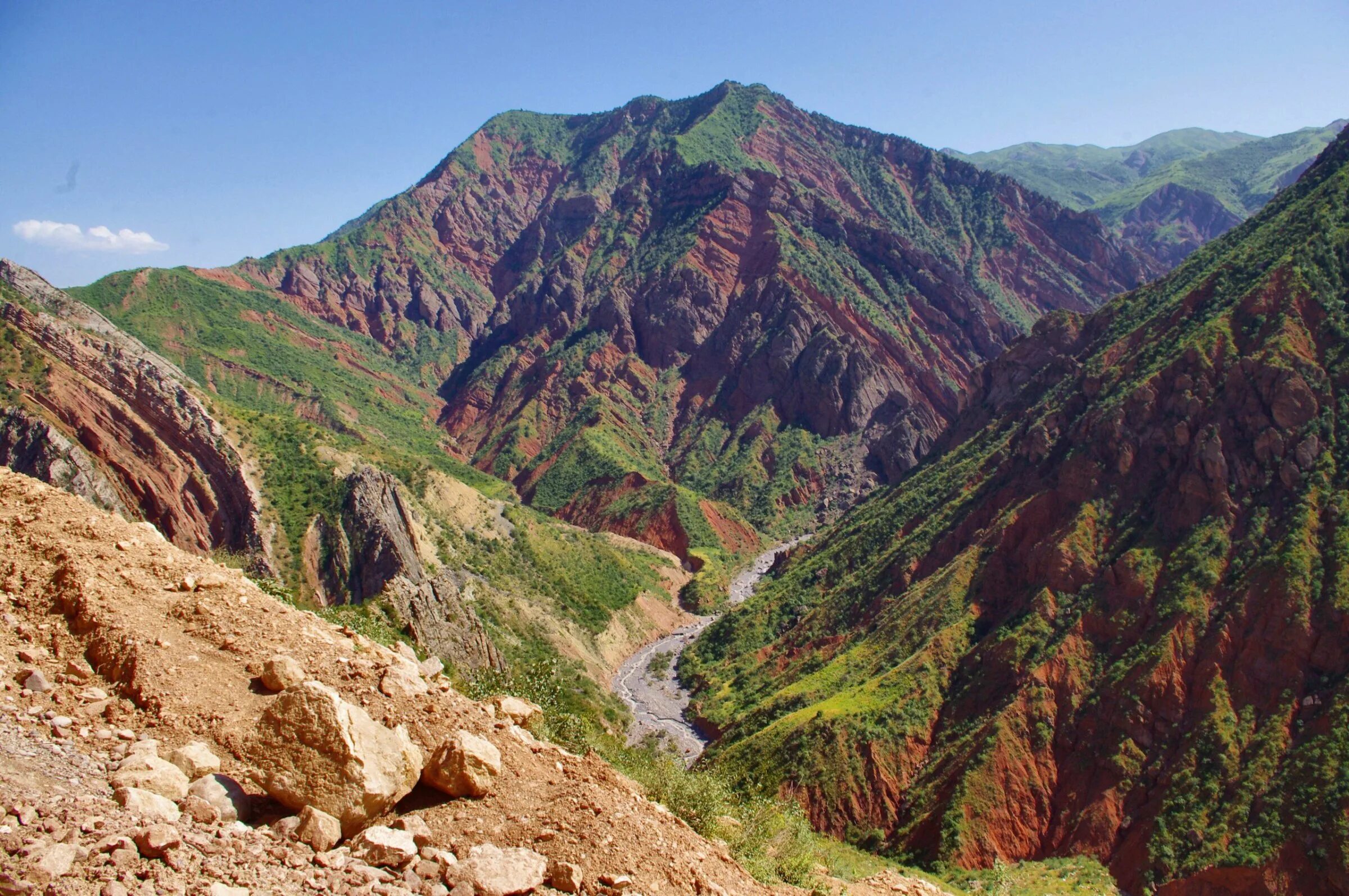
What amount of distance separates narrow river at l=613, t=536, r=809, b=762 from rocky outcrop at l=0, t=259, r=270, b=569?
35.6m

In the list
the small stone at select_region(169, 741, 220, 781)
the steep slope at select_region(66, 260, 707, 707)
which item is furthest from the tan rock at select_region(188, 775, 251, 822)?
the steep slope at select_region(66, 260, 707, 707)

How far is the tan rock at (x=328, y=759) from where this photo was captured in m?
12.6

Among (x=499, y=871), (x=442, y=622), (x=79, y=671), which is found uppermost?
(x=79, y=671)

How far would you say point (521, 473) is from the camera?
180 metres

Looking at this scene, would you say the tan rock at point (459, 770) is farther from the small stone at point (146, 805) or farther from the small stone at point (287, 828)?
the small stone at point (146, 805)

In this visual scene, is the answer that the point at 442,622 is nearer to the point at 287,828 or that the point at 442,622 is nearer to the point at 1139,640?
the point at 287,828

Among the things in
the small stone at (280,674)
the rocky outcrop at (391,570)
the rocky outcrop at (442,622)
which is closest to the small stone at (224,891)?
the small stone at (280,674)

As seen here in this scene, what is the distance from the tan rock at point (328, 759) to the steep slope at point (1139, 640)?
46.3 metres

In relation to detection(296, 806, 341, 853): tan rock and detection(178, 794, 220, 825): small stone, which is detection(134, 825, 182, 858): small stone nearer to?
detection(178, 794, 220, 825): small stone

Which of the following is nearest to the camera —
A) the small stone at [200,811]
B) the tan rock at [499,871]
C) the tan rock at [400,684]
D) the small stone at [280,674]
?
the small stone at [200,811]

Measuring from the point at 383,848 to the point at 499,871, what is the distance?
164cm

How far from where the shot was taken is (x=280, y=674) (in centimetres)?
1486

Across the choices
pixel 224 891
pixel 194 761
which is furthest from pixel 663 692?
pixel 224 891

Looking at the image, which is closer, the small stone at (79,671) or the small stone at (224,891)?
the small stone at (224,891)
